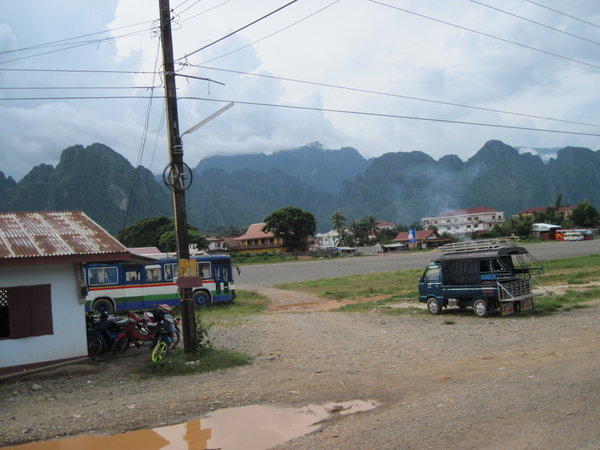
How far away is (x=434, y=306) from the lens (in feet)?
55.6

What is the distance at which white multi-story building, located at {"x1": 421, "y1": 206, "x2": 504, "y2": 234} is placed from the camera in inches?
6024

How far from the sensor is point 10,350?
33.0 feet

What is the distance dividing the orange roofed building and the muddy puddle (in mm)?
99672

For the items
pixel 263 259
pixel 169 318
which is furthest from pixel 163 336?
pixel 263 259

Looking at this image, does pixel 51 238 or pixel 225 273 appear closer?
pixel 51 238

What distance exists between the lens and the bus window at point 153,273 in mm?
23391

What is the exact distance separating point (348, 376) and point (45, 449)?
16.7 ft

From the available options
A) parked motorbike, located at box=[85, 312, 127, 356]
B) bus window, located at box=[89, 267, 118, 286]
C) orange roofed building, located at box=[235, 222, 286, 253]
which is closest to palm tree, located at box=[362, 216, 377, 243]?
orange roofed building, located at box=[235, 222, 286, 253]

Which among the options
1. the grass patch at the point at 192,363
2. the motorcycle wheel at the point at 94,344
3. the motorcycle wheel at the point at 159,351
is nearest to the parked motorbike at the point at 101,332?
the motorcycle wheel at the point at 94,344

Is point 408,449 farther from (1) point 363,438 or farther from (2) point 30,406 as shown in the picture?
(2) point 30,406

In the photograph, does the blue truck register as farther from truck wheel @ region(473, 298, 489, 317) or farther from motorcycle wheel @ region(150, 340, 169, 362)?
motorcycle wheel @ region(150, 340, 169, 362)

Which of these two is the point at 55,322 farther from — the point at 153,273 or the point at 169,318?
the point at 153,273

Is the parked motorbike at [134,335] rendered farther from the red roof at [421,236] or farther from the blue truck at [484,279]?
the red roof at [421,236]

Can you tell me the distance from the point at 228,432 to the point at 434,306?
11.8m
